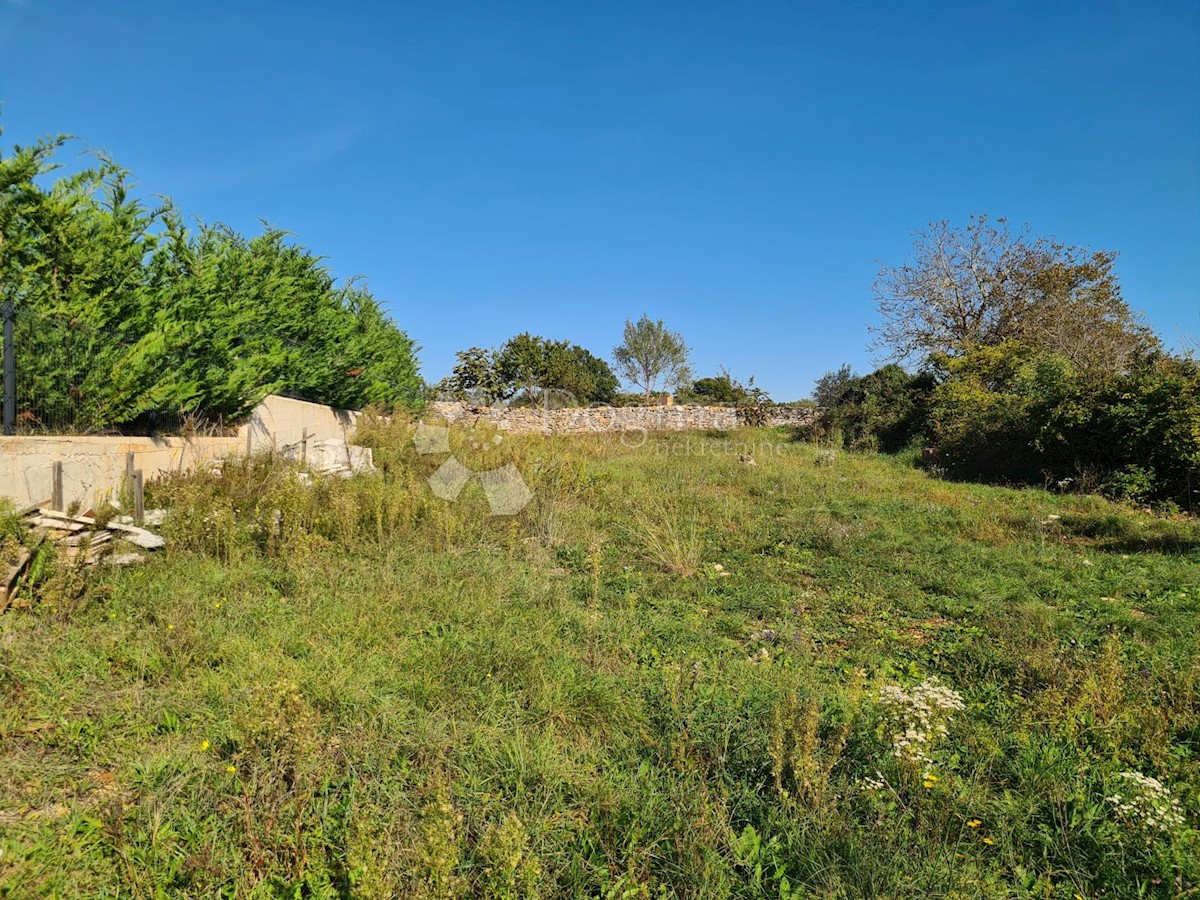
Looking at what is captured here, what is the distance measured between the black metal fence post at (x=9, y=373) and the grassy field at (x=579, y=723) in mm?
1470

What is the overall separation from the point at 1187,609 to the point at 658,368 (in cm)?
3708

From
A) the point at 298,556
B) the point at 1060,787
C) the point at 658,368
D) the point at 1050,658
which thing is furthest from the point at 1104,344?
the point at 658,368

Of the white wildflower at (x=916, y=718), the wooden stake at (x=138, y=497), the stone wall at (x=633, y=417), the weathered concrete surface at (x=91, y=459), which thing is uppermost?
the stone wall at (x=633, y=417)

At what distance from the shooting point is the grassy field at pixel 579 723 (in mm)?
2025

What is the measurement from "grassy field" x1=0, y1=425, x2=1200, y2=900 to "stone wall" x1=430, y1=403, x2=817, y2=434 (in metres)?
16.1

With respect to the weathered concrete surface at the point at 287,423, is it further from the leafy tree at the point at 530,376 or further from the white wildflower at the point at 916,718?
the leafy tree at the point at 530,376

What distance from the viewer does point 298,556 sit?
4.43m

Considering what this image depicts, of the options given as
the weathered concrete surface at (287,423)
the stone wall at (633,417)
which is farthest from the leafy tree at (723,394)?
the weathered concrete surface at (287,423)

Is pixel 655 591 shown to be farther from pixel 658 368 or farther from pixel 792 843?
pixel 658 368

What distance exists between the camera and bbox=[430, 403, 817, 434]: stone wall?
2148 centimetres

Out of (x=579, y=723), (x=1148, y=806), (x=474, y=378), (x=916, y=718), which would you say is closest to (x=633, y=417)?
(x=474, y=378)

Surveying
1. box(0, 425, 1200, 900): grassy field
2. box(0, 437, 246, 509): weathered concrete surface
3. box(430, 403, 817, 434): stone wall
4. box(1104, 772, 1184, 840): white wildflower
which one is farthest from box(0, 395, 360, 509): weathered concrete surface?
box(430, 403, 817, 434): stone wall

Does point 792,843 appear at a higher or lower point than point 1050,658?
lower

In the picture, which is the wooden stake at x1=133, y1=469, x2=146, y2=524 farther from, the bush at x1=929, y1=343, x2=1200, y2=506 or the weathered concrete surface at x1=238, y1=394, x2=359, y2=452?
the bush at x1=929, y1=343, x2=1200, y2=506
